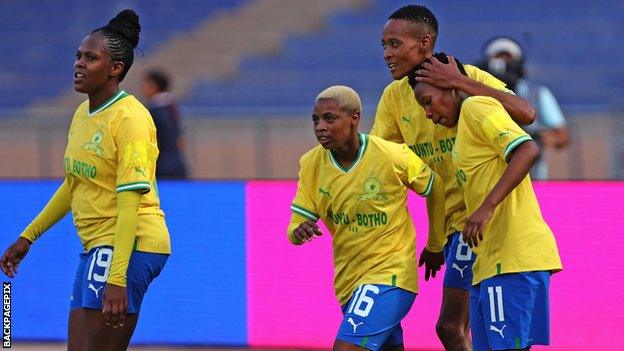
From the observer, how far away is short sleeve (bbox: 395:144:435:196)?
5547 millimetres

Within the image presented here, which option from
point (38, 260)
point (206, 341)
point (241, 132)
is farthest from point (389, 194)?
point (241, 132)

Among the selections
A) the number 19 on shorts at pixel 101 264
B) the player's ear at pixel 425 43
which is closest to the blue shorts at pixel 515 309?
the player's ear at pixel 425 43

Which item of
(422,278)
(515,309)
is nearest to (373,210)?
(515,309)

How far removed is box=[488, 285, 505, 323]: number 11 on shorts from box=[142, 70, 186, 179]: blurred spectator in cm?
650

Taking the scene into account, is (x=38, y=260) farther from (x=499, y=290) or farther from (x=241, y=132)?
(x=241, y=132)

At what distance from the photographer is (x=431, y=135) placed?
5785mm

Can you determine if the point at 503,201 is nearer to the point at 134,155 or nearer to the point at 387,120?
the point at 387,120

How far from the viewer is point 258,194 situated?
827cm

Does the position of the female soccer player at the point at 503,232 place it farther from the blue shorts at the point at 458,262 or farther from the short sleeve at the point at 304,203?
the short sleeve at the point at 304,203

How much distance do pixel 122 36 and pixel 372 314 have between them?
5.31 feet

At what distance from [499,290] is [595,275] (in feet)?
8.60

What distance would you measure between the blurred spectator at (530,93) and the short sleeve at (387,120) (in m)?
3.06

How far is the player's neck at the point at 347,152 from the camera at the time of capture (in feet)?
18.2

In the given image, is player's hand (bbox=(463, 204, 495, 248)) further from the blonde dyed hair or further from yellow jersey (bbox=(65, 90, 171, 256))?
yellow jersey (bbox=(65, 90, 171, 256))
